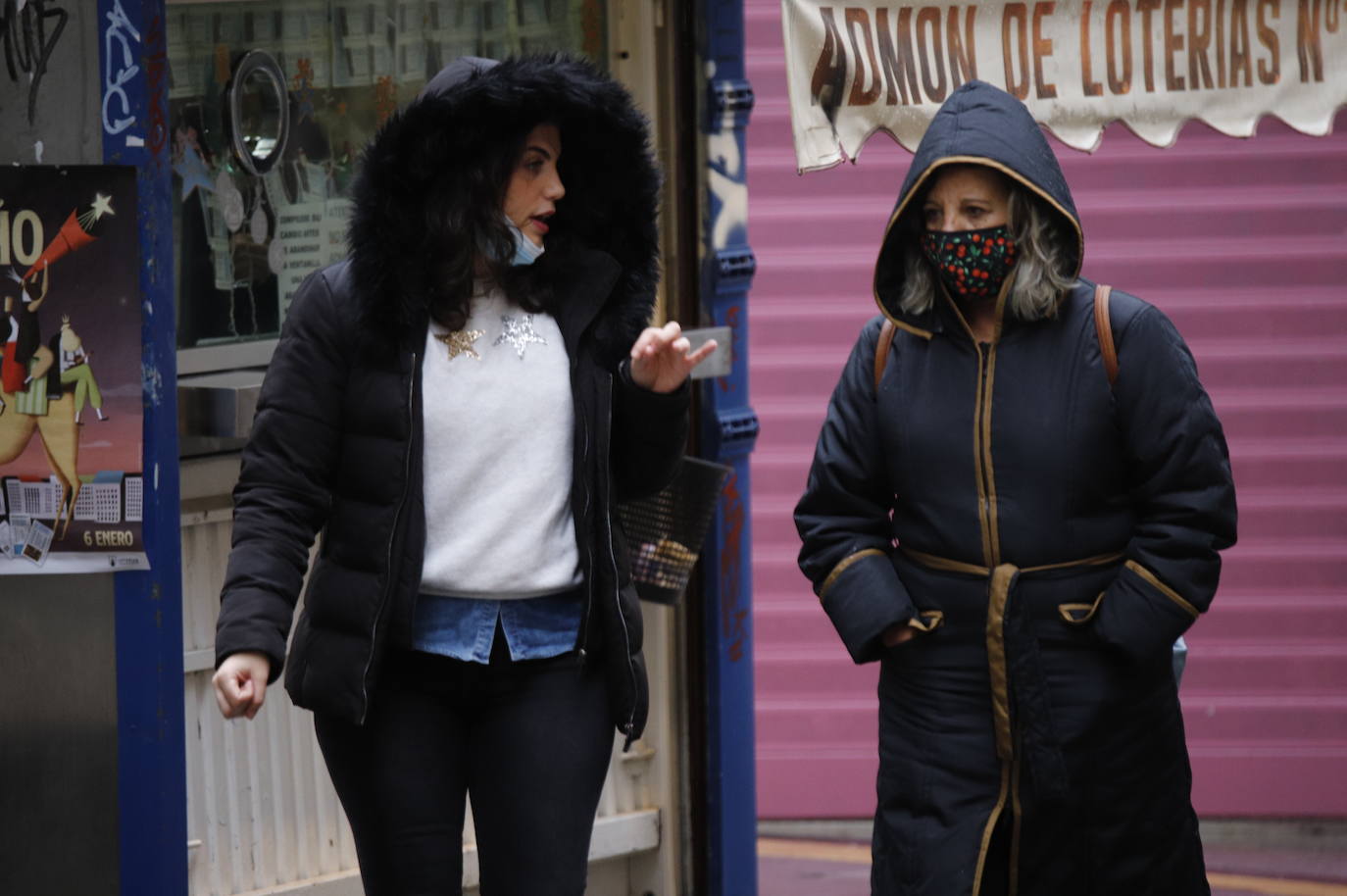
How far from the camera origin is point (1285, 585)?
684 centimetres

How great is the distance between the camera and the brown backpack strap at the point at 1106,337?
3.90m

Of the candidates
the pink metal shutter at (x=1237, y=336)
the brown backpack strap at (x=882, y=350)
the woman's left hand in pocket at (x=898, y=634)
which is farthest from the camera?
the pink metal shutter at (x=1237, y=336)

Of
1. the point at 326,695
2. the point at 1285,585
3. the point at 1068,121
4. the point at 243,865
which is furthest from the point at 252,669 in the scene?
the point at 1285,585

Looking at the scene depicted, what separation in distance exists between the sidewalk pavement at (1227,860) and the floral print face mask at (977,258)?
2.88 m

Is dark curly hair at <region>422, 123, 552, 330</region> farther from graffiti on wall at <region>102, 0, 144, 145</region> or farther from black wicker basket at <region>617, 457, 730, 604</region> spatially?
black wicker basket at <region>617, 457, 730, 604</region>

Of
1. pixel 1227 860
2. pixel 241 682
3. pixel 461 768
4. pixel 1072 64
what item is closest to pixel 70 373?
pixel 241 682

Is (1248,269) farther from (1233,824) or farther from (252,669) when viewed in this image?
(252,669)

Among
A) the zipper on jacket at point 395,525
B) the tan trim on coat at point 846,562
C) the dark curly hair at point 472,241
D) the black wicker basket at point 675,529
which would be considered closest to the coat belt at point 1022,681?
the tan trim on coat at point 846,562

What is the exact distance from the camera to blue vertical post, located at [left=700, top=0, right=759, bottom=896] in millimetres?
5312

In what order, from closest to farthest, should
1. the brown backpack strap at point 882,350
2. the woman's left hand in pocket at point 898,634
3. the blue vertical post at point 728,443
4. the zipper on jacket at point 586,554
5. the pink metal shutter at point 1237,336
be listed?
the zipper on jacket at point 586,554, the woman's left hand in pocket at point 898,634, the brown backpack strap at point 882,350, the blue vertical post at point 728,443, the pink metal shutter at point 1237,336

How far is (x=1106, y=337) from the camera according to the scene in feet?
12.8

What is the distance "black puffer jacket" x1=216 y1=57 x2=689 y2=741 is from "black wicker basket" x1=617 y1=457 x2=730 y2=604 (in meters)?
1.47

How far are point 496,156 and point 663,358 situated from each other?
19.4 inches

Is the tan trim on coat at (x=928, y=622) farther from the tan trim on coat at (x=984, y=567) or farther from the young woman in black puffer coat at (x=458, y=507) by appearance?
the young woman in black puffer coat at (x=458, y=507)
